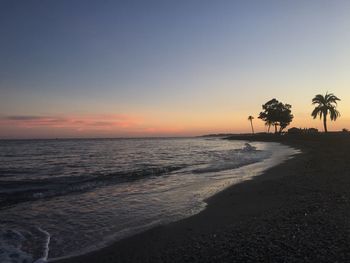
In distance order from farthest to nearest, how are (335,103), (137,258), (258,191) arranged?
(335,103) < (258,191) < (137,258)

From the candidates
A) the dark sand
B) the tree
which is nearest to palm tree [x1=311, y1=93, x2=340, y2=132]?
the tree

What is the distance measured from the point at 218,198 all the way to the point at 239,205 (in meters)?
1.45

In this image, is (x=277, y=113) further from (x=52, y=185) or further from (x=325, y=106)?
(x=52, y=185)

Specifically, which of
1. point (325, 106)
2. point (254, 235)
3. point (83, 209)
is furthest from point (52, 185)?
point (325, 106)

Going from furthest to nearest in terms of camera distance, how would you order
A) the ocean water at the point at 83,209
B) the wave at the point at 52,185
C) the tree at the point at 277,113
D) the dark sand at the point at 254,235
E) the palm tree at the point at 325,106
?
the tree at the point at 277,113
the palm tree at the point at 325,106
the wave at the point at 52,185
the ocean water at the point at 83,209
the dark sand at the point at 254,235

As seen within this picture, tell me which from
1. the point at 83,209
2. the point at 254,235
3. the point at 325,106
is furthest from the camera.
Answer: the point at 325,106

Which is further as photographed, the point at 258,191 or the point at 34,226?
the point at 258,191

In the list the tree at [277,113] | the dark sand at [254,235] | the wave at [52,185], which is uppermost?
the tree at [277,113]

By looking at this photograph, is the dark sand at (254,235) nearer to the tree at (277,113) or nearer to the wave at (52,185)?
the wave at (52,185)

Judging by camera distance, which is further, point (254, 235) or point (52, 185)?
point (52, 185)

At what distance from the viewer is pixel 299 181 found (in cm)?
1512

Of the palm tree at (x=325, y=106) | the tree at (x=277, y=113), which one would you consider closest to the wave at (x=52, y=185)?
the palm tree at (x=325, y=106)

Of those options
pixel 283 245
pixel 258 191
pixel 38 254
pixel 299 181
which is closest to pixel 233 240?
pixel 283 245

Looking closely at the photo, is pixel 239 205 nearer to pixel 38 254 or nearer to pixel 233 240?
pixel 233 240
